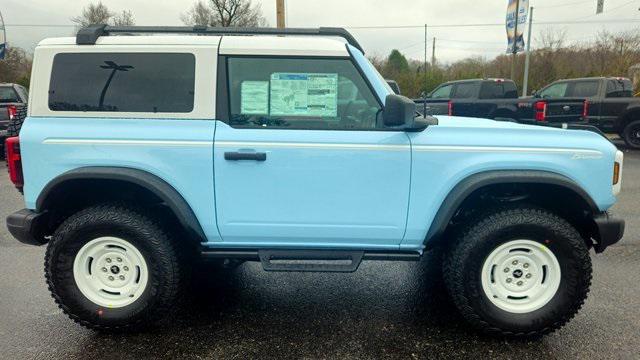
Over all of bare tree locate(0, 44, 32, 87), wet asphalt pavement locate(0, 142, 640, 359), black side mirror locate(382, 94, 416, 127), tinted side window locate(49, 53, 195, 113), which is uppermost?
bare tree locate(0, 44, 32, 87)

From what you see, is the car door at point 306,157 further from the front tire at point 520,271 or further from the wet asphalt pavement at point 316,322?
the wet asphalt pavement at point 316,322

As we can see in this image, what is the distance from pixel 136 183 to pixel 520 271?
2621mm

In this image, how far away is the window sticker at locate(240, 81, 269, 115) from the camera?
10.1 ft

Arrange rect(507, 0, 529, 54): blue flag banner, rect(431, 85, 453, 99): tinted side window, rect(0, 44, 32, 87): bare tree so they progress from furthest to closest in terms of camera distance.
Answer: rect(0, 44, 32, 87): bare tree → rect(507, 0, 529, 54): blue flag banner → rect(431, 85, 453, 99): tinted side window

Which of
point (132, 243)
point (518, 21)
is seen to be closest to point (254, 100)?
point (132, 243)

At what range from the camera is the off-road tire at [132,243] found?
307cm

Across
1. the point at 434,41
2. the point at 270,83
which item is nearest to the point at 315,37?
the point at 270,83

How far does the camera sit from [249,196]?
9.97 feet

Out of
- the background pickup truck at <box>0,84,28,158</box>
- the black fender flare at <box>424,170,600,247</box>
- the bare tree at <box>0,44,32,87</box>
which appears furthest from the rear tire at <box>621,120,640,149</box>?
the bare tree at <box>0,44,32,87</box>

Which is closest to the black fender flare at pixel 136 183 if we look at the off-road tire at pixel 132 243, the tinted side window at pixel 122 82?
the off-road tire at pixel 132 243

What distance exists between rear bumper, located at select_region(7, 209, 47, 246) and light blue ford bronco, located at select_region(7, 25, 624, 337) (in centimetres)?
1

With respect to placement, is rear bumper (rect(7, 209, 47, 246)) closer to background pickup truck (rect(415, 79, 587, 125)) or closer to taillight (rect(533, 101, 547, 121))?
background pickup truck (rect(415, 79, 587, 125))

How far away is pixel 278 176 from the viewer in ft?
9.84

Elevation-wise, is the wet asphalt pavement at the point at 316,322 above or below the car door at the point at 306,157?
below
